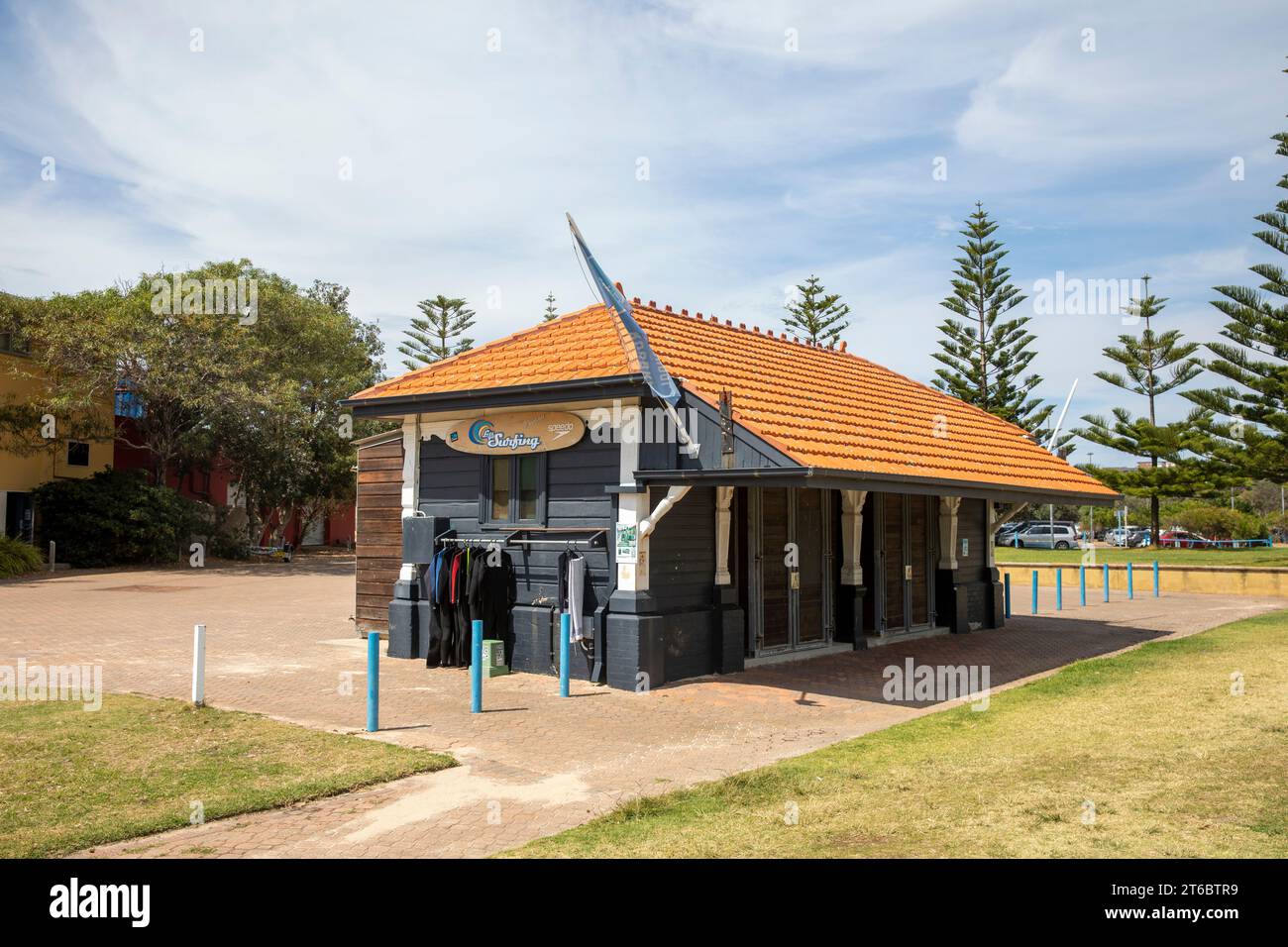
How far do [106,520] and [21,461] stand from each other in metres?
4.15

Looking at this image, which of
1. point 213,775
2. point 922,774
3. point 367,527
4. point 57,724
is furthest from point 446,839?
point 367,527

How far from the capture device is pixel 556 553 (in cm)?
1226

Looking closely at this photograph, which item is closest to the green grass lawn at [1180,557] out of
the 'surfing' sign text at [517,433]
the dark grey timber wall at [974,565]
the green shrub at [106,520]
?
the dark grey timber wall at [974,565]

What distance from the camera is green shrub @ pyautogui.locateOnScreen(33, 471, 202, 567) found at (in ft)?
99.3

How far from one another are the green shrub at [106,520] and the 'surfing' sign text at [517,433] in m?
21.7

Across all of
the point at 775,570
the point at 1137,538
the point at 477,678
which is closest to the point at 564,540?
the point at 477,678

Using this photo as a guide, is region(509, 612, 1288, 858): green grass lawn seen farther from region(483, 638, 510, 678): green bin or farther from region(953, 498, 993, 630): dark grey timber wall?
region(953, 498, 993, 630): dark grey timber wall

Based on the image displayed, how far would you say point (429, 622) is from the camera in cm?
1291

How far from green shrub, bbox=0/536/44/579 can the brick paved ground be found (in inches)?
300

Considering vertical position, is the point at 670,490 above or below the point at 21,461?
below

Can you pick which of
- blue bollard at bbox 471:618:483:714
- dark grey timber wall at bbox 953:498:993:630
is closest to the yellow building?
blue bollard at bbox 471:618:483:714

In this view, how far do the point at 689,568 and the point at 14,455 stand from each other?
2791cm

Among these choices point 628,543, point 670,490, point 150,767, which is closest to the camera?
point 150,767

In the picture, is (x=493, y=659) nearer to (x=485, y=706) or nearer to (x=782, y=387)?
(x=485, y=706)
